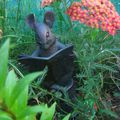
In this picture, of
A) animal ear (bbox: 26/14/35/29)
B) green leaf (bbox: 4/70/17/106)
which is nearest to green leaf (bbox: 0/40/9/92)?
green leaf (bbox: 4/70/17/106)

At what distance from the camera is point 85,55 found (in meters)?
1.80

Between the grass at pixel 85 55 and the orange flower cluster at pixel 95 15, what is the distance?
0.19ft

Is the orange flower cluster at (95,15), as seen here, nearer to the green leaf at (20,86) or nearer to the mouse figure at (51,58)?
the mouse figure at (51,58)

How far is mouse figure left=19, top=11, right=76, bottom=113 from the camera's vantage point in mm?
1731

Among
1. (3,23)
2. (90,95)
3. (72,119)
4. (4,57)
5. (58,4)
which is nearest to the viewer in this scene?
(4,57)

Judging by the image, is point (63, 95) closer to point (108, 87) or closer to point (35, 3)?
point (108, 87)

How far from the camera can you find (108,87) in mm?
2143

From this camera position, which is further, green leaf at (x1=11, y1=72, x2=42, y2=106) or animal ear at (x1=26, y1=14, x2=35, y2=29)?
animal ear at (x1=26, y1=14, x2=35, y2=29)

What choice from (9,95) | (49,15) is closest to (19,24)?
(49,15)

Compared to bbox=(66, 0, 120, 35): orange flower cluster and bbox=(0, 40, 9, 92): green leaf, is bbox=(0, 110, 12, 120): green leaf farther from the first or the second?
bbox=(66, 0, 120, 35): orange flower cluster

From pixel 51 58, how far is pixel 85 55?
174 millimetres

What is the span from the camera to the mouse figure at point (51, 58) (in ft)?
5.68

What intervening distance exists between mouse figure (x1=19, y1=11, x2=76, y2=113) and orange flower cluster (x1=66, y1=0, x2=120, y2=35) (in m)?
0.11

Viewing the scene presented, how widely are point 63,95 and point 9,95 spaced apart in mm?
1257
